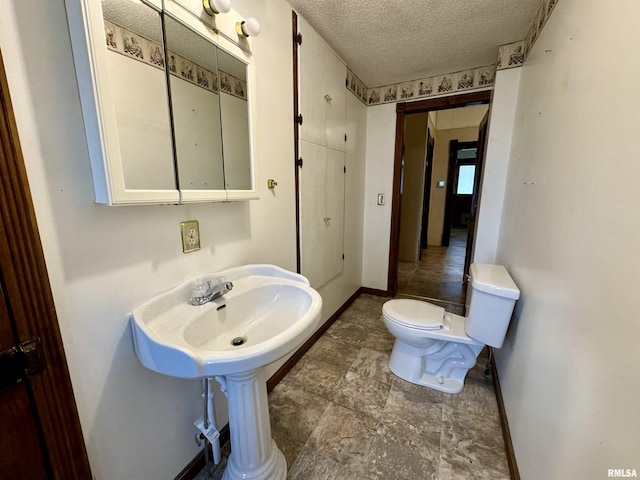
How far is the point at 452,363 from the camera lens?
5.70 feet

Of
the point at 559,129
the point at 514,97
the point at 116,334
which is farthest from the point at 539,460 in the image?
the point at 514,97

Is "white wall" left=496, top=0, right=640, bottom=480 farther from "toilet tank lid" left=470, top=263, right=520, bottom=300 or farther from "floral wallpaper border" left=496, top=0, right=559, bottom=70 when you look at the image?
"floral wallpaper border" left=496, top=0, right=559, bottom=70

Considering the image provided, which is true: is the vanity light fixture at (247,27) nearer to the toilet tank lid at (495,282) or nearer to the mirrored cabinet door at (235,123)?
the mirrored cabinet door at (235,123)

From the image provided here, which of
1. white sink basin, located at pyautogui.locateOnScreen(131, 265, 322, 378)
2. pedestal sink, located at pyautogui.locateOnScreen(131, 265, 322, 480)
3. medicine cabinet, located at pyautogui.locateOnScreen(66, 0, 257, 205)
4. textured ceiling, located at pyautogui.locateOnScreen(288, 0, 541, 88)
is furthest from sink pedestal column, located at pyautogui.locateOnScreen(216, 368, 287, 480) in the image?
textured ceiling, located at pyautogui.locateOnScreen(288, 0, 541, 88)

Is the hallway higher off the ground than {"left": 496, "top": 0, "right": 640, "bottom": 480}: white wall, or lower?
lower

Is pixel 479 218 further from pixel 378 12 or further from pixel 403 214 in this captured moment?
pixel 403 214

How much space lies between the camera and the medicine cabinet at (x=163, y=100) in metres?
0.71

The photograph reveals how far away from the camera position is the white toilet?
4.71 feet

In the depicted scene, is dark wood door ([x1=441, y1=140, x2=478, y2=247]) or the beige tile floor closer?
the beige tile floor

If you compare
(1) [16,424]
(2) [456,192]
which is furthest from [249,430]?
(2) [456,192]

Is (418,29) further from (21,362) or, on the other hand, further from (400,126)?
(21,362)

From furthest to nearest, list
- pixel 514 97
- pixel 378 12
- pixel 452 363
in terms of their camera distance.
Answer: pixel 514 97, pixel 452 363, pixel 378 12

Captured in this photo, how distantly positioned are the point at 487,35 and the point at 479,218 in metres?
1.28

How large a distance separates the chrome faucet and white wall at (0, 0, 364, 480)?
3.6 inches
